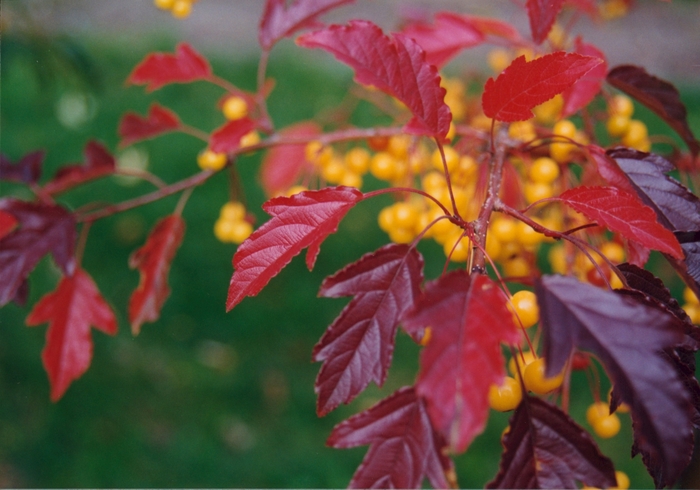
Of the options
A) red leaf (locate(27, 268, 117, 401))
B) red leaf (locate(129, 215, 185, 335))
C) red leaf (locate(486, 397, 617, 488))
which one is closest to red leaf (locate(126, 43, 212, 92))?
red leaf (locate(129, 215, 185, 335))

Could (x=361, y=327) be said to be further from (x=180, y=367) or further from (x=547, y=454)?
(x=180, y=367)

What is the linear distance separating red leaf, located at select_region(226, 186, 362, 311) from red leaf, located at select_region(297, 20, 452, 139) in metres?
0.17

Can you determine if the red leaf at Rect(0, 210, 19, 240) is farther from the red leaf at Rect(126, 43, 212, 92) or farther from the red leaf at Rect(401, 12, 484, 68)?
the red leaf at Rect(401, 12, 484, 68)

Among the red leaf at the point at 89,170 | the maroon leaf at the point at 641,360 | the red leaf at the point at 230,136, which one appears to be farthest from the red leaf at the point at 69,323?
the maroon leaf at the point at 641,360

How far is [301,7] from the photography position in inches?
51.4

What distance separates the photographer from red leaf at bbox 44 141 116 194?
1.31 m

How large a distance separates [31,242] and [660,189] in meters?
1.19

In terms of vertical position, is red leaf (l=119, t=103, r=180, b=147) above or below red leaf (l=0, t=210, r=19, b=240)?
above

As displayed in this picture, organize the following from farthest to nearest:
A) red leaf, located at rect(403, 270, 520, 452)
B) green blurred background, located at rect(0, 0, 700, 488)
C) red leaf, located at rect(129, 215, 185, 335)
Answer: green blurred background, located at rect(0, 0, 700, 488) → red leaf, located at rect(129, 215, 185, 335) → red leaf, located at rect(403, 270, 520, 452)

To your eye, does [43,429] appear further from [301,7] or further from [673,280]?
[673,280]

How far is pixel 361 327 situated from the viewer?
81 centimetres

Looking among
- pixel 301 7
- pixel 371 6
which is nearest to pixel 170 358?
pixel 301 7

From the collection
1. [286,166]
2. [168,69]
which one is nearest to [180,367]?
[286,166]

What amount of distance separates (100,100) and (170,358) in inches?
76.7
